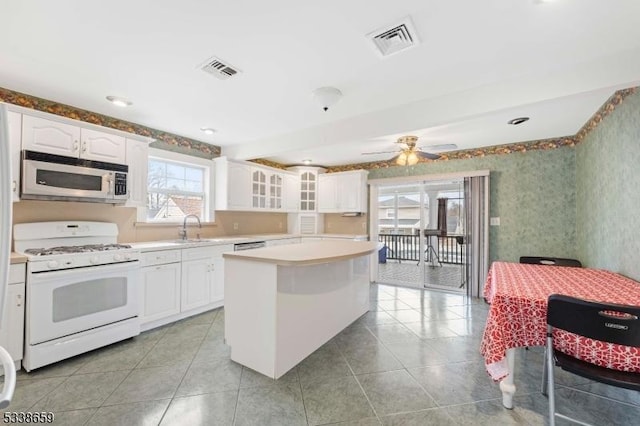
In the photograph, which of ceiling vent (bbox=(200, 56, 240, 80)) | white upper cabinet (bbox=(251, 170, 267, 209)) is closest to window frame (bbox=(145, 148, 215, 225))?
white upper cabinet (bbox=(251, 170, 267, 209))

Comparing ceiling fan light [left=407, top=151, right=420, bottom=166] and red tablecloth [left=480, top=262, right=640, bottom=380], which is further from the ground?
ceiling fan light [left=407, top=151, right=420, bottom=166]

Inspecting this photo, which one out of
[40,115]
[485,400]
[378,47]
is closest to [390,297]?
[485,400]

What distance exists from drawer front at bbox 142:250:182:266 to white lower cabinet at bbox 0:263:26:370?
0.92 meters

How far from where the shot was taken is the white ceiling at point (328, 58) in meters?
1.67

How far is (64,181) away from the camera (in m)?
2.70

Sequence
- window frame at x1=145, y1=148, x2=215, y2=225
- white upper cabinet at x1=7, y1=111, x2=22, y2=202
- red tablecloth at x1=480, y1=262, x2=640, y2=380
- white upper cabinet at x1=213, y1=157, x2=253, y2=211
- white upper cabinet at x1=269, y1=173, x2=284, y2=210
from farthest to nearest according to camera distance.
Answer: white upper cabinet at x1=269, y1=173, x2=284, y2=210 < white upper cabinet at x1=213, y1=157, x2=253, y2=211 < window frame at x1=145, y1=148, x2=215, y2=225 < white upper cabinet at x1=7, y1=111, x2=22, y2=202 < red tablecloth at x1=480, y1=262, x2=640, y2=380

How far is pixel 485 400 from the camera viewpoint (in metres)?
2.00

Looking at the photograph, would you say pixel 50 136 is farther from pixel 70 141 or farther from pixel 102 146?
pixel 102 146

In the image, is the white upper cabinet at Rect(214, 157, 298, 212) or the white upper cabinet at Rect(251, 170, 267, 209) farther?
the white upper cabinet at Rect(251, 170, 267, 209)

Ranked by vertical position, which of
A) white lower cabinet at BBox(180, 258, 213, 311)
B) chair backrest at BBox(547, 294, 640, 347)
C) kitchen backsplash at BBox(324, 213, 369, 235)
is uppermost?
kitchen backsplash at BBox(324, 213, 369, 235)

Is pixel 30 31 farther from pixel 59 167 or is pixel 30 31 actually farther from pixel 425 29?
pixel 425 29

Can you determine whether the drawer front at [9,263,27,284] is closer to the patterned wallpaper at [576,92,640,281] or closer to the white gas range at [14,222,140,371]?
the white gas range at [14,222,140,371]

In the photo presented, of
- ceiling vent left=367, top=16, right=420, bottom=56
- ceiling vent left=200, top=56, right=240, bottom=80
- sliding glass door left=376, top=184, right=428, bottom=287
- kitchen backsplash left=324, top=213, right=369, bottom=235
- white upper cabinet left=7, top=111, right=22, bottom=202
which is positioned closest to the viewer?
ceiling vent left=367, top=16, right=420, bottom=56

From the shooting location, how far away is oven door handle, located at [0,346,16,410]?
25.6 inches
